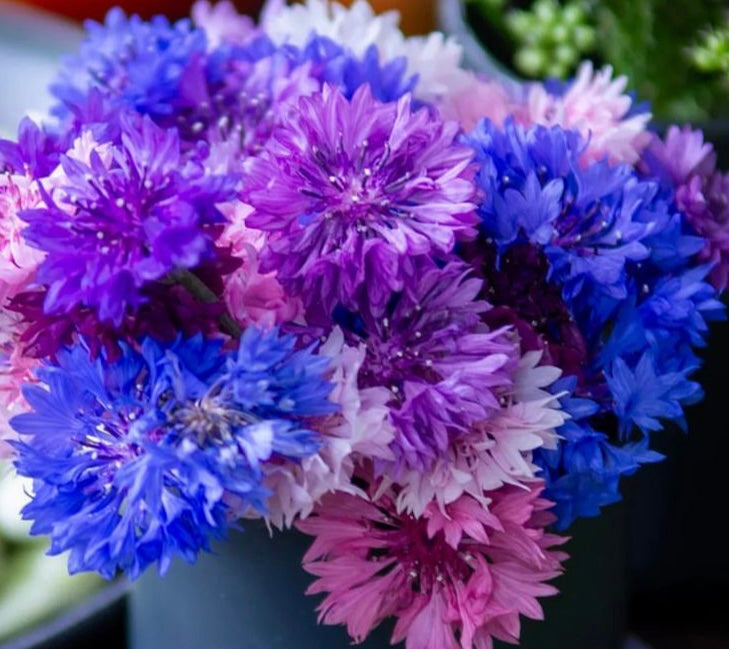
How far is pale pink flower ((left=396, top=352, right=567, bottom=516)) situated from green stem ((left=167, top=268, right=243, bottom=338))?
5 cm

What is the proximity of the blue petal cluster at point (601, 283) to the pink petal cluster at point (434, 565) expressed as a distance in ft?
0.05

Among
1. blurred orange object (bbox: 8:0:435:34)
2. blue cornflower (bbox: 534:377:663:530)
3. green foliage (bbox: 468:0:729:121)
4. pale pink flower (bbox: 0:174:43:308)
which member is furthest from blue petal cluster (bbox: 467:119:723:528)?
blurred orange object (bbox: 8:0:435:34)

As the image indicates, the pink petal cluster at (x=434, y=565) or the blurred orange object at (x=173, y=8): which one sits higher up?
the pink petal cluster at (x=434, y=565)

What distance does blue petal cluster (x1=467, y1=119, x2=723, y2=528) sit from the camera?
0.31 m

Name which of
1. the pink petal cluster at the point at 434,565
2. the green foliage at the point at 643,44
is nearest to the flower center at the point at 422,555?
the pink petal cluster at the point at 434,565

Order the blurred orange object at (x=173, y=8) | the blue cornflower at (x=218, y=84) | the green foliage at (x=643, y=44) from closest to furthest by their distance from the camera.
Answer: the blue cornflower at (x=218, y=84) → the green foliage at (x=643, y=44) → the blurred orange object at (x=173, y=8)

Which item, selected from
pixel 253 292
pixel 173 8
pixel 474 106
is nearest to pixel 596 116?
pixel 474 106

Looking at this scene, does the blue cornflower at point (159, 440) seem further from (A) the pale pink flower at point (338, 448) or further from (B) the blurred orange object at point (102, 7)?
(B) the blurred orange object at point (102, 7)

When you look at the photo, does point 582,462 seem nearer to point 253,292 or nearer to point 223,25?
point 253,292

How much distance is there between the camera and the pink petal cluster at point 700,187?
13.7 inches

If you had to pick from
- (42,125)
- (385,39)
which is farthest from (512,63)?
(42,125)

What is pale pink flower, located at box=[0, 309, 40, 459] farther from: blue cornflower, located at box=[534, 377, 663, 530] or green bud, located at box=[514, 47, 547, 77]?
green bud, located at box=[514, 47, 547, 77]

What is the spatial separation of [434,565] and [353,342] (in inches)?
2.3

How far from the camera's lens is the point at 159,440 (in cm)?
26
